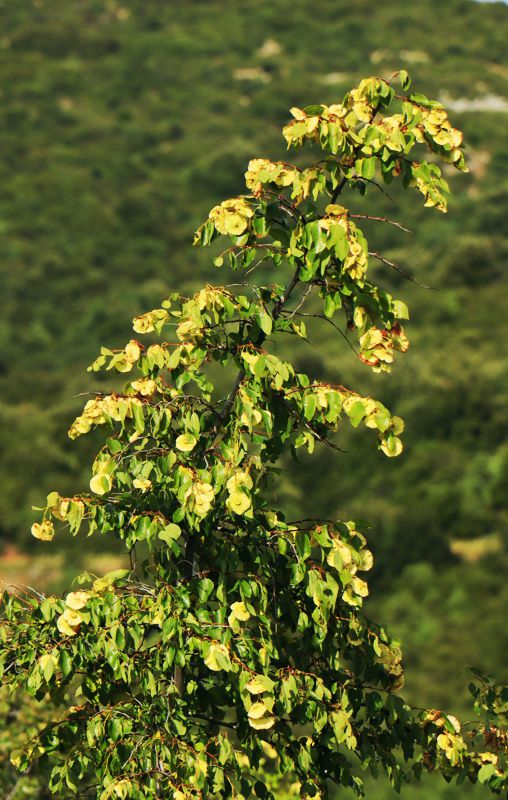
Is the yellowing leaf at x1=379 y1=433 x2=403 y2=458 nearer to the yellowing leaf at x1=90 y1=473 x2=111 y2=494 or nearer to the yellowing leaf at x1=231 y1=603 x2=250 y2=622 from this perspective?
the yellowing leaf at x1=231 y1=603 x2=250 y2=622

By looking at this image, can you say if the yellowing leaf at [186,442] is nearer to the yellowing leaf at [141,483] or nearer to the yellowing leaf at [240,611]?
the yellowing leaf at [141,483]

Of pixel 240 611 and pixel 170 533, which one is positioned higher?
pixel 170 533

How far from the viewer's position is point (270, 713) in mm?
4105

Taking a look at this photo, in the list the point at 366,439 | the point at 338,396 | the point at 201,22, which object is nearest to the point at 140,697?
the point at 338,396

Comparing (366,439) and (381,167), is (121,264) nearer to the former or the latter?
(366,439)

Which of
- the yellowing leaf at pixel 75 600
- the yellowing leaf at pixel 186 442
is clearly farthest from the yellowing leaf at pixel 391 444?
the yellowing leaf at pixel 75 600

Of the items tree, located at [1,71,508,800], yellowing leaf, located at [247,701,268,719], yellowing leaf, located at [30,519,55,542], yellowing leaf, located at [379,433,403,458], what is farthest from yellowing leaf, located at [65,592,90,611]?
yellowing leaf, located at [379,433,403,458]

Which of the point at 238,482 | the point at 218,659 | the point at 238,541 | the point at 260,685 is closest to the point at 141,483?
the point at 238,482

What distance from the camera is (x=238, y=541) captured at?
4777 millimetres

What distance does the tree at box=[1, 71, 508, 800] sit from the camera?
4.27 metres

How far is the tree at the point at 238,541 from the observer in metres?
4.27

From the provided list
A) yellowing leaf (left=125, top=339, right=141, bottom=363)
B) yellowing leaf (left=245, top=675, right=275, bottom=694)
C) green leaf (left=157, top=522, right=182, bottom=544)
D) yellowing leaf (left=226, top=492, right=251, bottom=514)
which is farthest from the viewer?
yellowing leaf (left=125, top=339, right=141, bottom=363)

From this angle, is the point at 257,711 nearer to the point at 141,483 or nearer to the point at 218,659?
the point at 218,659

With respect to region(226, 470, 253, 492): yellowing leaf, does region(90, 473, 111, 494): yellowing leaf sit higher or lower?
lower
